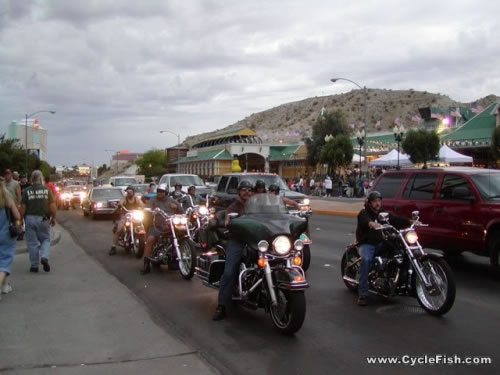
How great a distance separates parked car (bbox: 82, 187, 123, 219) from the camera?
22.5m

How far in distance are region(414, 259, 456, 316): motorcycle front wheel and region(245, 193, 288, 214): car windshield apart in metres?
2.03

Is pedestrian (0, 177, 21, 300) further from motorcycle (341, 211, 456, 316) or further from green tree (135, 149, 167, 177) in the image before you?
green tree (135, 149, 167, 177)

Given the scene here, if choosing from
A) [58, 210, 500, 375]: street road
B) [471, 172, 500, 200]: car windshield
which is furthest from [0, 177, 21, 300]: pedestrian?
[471, 172, 500, 200]: car windshield

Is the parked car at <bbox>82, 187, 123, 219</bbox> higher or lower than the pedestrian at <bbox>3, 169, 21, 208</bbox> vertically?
lower

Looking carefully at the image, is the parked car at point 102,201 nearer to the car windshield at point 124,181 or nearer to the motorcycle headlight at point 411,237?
the car windshield at point 124,181

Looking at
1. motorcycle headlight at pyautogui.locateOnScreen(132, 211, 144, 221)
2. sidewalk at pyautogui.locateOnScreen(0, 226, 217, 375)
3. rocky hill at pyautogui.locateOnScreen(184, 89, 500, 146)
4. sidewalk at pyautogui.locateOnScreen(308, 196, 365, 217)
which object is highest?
rocky hill at pyautogui.locateOnScreen(184, 89, 500, 146)

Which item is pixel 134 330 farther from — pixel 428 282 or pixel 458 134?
pixel 458 134

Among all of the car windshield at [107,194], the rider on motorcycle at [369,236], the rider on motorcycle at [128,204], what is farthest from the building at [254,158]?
the rider on motorcycle at [369,236]

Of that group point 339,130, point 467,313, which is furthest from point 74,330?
point 339,130

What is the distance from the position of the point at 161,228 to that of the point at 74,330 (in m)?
3.68

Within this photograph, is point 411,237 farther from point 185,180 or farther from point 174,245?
point 185,180

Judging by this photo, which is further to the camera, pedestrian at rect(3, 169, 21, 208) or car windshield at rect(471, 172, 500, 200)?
pedestrian at rect(3, 169, 21, 208)

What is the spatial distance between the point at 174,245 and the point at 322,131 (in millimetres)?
52773

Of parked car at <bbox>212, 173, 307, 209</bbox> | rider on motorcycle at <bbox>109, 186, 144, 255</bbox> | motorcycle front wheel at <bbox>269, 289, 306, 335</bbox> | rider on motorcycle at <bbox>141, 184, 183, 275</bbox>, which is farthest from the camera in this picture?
parked car at <bbox>212, 173, 307, 209</bbox>
